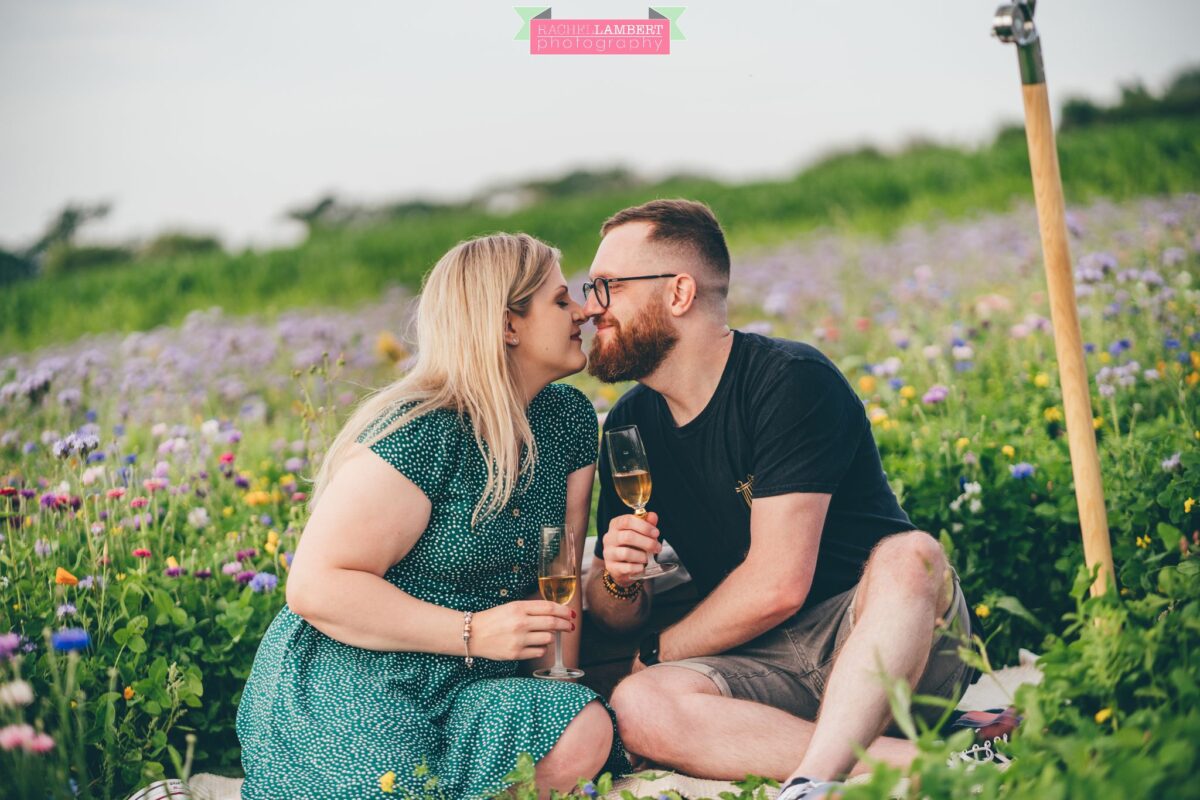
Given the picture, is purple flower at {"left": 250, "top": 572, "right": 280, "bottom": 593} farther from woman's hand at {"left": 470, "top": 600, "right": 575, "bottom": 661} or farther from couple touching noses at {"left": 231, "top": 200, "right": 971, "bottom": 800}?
woman's hand at {"left": 470, "top": 600, "right": 575, "bottom": 661}

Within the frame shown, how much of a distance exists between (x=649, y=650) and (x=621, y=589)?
0.25 m

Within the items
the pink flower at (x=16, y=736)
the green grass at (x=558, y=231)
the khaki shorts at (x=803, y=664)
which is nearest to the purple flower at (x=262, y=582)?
the khaki shorts at (x=803, y=664)

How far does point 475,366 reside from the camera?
3205 millimetres

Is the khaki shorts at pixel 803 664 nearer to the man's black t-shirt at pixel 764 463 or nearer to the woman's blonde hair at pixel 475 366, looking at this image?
the man's black t-shirt at pixel 764 463

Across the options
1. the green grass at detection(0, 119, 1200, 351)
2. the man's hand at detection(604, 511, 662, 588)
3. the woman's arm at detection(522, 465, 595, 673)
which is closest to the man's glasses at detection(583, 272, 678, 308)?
the woman's arm at detection(522, 465, 595, 673)

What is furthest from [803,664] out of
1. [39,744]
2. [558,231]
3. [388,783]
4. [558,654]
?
[558,231]

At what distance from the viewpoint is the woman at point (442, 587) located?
292 cm

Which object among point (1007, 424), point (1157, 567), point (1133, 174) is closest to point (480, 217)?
point (1133, 174)

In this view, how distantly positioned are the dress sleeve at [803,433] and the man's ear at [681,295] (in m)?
0.42

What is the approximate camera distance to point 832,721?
9.11ft

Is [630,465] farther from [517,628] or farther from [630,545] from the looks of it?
[517,628]

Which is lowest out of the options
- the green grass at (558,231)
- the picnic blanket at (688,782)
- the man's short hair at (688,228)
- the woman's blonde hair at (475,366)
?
the picnic blanket at (688,782)

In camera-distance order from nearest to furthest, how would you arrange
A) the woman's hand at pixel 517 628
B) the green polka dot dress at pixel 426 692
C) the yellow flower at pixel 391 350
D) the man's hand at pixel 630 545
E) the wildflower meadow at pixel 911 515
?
the wildflower meadow at pixel 911 515
the green polka dot dress at pixel 426 692
the woman's hand at pixel 517 628
the man's hand at pixel 630 545
the yellow flower at pixel 391 350

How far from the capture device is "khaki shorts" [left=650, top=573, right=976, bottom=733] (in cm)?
321
